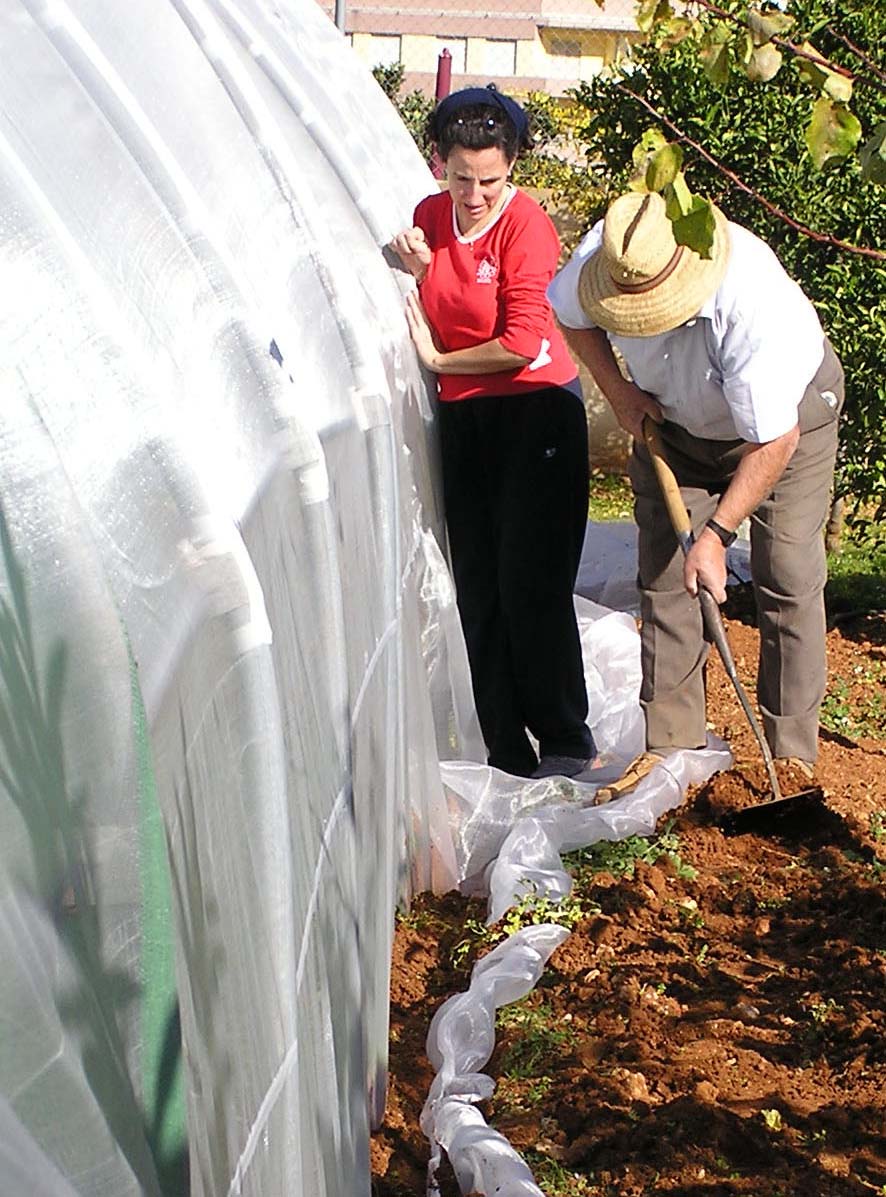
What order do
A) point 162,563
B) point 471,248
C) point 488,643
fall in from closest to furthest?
point 162,563 < point 471,248 < point 488,643

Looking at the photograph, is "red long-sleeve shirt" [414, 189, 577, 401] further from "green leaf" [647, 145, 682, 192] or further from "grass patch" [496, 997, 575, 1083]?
"green leaf" [647, 145, 682, 192]

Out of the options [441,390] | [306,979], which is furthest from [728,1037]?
[441,390]

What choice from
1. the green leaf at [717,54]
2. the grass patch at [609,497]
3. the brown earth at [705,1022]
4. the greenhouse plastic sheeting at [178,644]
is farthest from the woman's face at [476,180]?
the grass patch at [609,497]

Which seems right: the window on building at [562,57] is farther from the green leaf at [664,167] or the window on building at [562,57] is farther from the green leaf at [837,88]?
the green leaf at [664,167]

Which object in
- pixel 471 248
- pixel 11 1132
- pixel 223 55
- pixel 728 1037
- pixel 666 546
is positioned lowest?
pixel 728 1037

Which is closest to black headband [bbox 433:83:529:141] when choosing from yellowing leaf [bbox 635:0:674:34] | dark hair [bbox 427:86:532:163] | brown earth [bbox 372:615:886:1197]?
dark hair [bbox 427:86:532:163]

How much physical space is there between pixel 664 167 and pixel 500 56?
17.0 m

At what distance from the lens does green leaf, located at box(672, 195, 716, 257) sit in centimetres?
179

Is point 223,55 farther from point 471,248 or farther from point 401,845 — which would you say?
point 401,845

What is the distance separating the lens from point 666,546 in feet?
15.0

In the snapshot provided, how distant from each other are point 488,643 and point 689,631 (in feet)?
2.01

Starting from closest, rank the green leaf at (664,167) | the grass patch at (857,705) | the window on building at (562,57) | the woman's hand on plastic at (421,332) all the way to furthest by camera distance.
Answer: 1. the green leaf at (664,167)
2. the woman's hand on plastic at (421,332)
3. the grass patch at (857,705)
4. the window on building at (562,57)

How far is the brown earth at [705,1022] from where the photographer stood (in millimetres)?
2918

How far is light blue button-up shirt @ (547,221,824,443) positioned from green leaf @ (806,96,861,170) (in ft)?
6.54
